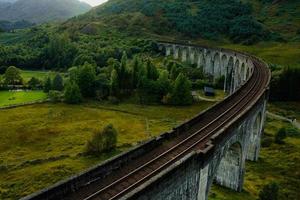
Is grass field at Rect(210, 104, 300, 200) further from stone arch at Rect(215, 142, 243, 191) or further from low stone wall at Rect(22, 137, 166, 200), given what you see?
low stone wall at Rect(22, 137, 166, 200)

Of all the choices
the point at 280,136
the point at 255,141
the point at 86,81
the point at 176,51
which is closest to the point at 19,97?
the point at 86,81

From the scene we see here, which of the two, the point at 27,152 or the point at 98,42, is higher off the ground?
the point at 98,42

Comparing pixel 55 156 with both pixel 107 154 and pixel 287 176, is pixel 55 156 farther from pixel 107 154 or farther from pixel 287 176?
pixel 287 176

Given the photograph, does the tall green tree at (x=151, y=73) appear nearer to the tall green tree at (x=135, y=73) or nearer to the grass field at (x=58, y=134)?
the tall green tree at (x=135, y=73)

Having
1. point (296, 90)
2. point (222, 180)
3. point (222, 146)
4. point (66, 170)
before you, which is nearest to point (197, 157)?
point (222, 146)

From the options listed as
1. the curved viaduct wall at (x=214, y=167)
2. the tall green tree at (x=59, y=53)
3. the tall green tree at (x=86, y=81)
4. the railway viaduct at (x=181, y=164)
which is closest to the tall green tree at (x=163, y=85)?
the tall green tree at (x=86, y=81)

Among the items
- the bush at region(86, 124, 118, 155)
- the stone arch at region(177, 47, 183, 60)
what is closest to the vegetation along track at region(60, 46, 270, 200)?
the bush at region(86, 124, 118, 155)
